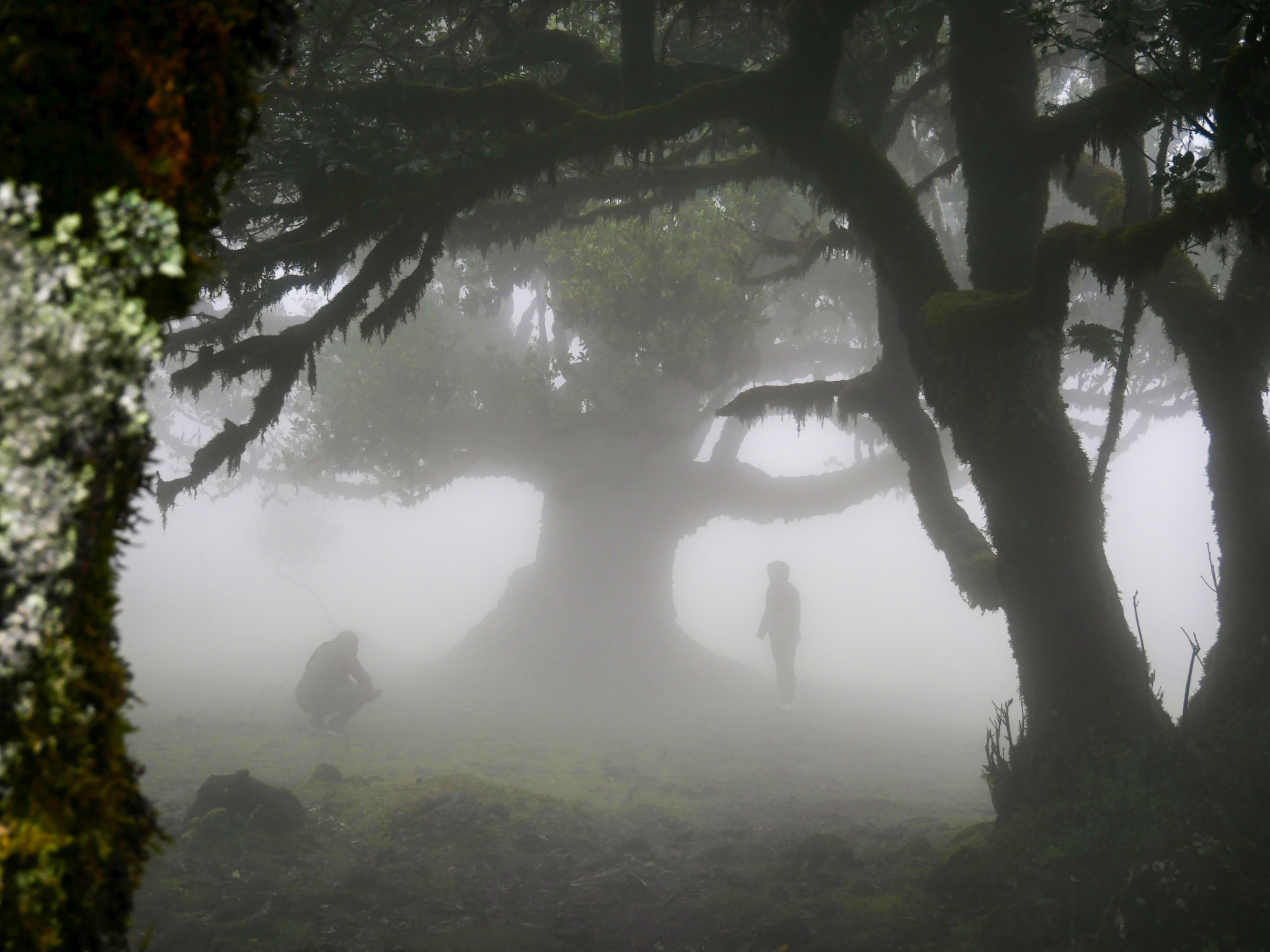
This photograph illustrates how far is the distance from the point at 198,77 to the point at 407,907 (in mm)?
6584

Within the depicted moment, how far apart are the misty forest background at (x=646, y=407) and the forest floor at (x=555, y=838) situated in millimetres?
65

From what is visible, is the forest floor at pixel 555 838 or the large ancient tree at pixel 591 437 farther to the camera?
the large ancient tree at pixel 591 437

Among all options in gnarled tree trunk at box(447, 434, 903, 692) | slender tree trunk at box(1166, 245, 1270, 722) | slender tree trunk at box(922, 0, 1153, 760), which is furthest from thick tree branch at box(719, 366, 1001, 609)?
gnarled tree trunk at box(447, 434, 903, 692)

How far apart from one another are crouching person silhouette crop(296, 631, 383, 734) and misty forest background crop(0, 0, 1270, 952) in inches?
21.3

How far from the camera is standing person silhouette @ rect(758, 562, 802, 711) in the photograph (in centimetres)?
1641

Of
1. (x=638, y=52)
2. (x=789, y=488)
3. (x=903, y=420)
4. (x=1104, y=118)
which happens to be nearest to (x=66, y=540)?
(x=638, y=52)

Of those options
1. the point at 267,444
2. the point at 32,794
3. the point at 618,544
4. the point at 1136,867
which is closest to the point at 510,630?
the point at 618,544

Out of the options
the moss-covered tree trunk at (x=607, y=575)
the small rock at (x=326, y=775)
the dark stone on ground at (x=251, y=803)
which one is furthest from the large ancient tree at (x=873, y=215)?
the moss-covered tree trunk at (x=607, y=575)

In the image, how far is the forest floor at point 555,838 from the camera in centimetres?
562

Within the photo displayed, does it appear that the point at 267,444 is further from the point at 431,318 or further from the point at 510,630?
the point at 510,630

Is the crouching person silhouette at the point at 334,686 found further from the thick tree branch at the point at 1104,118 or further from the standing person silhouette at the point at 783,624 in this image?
the thick tree branch at the point at 1104,118

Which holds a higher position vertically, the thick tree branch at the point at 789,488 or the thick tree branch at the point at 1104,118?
the thick tree branch at the point at 1104,118

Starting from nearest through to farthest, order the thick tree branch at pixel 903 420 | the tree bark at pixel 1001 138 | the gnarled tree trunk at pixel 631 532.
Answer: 1. the tree bark at pixel 1001 138
2. the thick tree branch at pixel 903 420
3. the gnarled tree trunk at pixel 631 532

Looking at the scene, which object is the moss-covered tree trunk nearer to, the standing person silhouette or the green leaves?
the standing person silhouette
